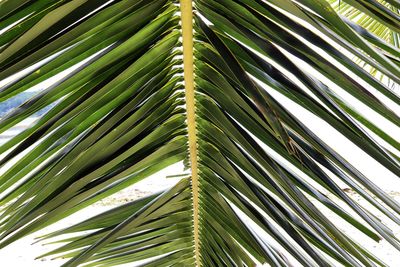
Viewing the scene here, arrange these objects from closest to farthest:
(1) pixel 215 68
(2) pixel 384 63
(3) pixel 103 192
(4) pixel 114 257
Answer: (2) pixel 384 63, (1) pixel 215 68, (3) pixel 103 192, (4) pixel 114 257

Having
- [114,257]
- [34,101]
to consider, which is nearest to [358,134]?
[34,101]

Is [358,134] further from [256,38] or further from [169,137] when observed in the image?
[169,137]

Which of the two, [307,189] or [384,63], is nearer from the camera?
[384,63]

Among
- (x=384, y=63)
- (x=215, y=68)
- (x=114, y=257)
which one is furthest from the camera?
(x=114, y=257)

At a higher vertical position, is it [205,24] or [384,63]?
[205,24]

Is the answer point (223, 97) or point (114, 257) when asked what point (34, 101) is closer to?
point (223, 97)

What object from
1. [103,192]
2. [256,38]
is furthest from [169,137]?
[256,38]
